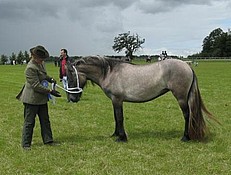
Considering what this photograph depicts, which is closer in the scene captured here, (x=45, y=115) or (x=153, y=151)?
(x=153, y=151)

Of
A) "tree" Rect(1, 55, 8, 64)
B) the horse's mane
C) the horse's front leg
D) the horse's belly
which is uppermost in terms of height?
the horse's mane

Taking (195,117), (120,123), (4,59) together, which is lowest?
(4,59)

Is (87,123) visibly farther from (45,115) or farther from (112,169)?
(112,169)

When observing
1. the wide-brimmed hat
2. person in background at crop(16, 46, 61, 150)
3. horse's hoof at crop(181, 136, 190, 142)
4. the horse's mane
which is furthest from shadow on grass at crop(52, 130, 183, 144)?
the wide-brimmed hat

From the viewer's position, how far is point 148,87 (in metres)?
7.72

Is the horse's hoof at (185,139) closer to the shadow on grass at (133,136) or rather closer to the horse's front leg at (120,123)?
the shadow on grass at (133,136)

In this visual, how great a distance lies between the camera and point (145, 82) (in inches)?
304

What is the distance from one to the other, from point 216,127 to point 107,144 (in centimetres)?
308

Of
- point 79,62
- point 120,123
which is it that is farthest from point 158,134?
point 79,62

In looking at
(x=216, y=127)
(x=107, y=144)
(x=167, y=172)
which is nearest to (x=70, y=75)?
(x=107, y=144)

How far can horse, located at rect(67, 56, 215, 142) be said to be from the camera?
7641 mm

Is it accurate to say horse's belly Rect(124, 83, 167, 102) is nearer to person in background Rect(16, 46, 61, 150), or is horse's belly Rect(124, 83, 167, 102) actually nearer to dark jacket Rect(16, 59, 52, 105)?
person in background Rect(16, 46, 61, 150)

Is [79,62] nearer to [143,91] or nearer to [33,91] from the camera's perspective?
[33,91]

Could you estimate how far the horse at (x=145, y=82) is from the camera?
764cm
